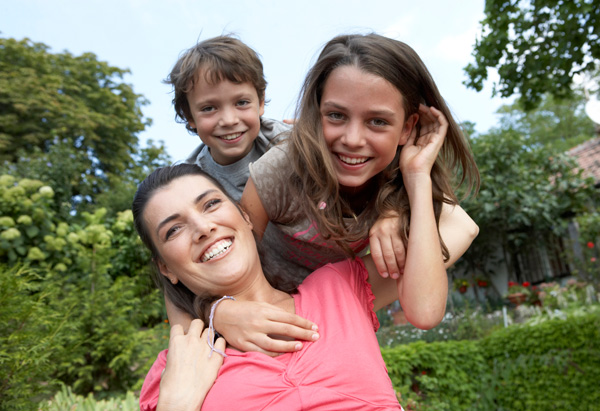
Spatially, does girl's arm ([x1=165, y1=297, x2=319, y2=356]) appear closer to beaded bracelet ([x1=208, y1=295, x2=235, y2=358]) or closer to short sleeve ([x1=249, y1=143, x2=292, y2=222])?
beaded bracelet ([x1=208, y1=295, x2=235, y2=358])

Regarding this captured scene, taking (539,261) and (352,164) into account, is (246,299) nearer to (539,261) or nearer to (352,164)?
(352,164)

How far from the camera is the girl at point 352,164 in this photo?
187 cm

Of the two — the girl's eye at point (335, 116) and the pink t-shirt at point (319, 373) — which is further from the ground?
the girl's eye at point (335, 116)

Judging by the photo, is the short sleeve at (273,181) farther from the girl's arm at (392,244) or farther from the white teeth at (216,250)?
the girl's arm at (392,244)

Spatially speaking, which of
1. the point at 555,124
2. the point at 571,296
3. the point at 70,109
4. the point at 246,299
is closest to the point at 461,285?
the point at 571,296

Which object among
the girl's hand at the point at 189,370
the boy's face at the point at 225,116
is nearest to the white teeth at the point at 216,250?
the girl's hand at the point at 189,370

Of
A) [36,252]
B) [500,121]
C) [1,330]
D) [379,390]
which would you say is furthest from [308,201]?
[500,121]

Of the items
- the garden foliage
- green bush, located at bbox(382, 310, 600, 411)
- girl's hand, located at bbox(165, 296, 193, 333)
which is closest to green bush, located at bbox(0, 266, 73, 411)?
girl's hand, located at bbox(165, 296, 193, 333)

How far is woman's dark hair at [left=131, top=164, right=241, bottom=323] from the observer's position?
2.08 m

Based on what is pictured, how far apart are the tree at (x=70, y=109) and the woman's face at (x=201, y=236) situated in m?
17.0

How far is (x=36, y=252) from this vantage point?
6.19 metres

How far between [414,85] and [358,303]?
34.2 inches

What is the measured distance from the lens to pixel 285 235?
2.30 metres

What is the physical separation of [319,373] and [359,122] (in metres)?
0.88
